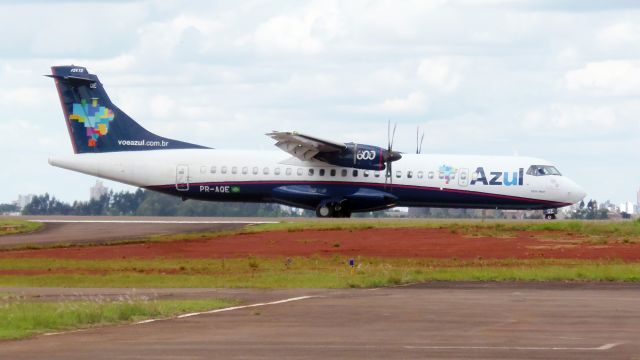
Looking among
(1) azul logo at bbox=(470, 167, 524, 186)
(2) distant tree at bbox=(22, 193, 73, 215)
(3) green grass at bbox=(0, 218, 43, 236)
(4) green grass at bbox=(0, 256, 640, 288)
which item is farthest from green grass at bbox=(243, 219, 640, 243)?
(2) distant tree at bbox=(22, 193, 73, 215)

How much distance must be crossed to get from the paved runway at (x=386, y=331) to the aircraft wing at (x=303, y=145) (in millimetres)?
30358

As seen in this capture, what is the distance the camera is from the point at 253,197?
5834 centimetres

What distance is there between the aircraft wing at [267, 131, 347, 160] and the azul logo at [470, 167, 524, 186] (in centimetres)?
602

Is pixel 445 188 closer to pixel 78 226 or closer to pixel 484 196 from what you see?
pixel 484 196

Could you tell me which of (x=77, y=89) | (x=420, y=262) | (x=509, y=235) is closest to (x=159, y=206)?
(x=77, y=89)

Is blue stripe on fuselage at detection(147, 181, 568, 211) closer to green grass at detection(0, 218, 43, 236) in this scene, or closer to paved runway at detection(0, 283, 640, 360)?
green grass at detection(0, 218, 43, 236)

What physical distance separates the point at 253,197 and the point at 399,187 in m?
6.86

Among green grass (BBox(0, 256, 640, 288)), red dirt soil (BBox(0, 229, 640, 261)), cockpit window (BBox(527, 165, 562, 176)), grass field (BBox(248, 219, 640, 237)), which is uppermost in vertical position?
cockpit window (BBox(527, 165, 562, 176))

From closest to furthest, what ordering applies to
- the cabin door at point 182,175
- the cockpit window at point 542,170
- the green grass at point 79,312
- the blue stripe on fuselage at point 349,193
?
1. the green grass at point 79,312
2. the blue stripe on fuselage at point 349,193
3. the cockpit window at point 542,170
4. the cabin door at point 182,175

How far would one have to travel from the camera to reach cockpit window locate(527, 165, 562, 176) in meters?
57.1

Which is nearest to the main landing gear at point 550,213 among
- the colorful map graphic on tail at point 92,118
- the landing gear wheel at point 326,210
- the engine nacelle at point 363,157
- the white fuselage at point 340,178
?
the white fuselage at point 340,178

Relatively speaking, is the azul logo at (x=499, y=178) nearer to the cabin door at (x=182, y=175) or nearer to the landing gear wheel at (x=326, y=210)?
the landing gear wheel at (x=326, y=210)

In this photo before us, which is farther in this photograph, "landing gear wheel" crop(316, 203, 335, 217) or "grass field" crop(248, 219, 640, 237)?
"landing gear wheel" crop(316, 203, 335, 217)

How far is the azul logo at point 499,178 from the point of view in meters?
56.2
